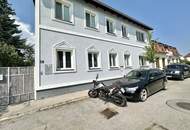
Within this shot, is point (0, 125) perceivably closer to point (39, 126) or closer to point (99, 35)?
point (39, 126)

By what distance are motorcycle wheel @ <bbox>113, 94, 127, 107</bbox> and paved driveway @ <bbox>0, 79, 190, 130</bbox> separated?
0.97ft

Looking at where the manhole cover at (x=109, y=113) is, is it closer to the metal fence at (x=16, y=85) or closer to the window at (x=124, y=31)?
the metal fence at (x=16, y=85)

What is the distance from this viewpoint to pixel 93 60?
11.4 meters

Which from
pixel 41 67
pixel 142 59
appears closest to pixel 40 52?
pixel 41 67

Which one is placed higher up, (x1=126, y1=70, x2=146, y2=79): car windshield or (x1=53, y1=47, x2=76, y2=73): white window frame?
(x1=53, y1=47, x2=76, y2=73): white window frame

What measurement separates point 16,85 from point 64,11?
600 centimetres

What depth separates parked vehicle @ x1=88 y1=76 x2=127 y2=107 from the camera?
6564 mm

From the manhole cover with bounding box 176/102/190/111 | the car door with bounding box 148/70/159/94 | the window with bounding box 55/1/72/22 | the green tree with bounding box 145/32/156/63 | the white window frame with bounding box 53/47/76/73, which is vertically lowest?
the manhole cover with bounding box 176/102/190/111

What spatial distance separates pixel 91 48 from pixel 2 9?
906 inches

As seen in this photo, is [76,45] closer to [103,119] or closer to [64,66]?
[64,66]

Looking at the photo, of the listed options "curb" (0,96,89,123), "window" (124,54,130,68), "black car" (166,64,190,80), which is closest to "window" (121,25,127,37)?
"window" (124,54,130,68)

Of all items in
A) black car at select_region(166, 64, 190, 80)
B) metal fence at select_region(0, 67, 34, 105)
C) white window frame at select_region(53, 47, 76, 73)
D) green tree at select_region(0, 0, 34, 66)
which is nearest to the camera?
metal fence at select_region(0, 67, 34, 105)

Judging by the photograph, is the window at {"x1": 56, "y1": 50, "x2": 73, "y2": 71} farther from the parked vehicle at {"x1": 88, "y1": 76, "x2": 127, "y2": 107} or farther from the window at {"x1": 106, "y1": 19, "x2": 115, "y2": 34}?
the window at {"x1": 106, "y1": 19, "x2": 115, "y2": 34}

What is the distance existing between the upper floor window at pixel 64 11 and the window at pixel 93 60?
3205 mm
